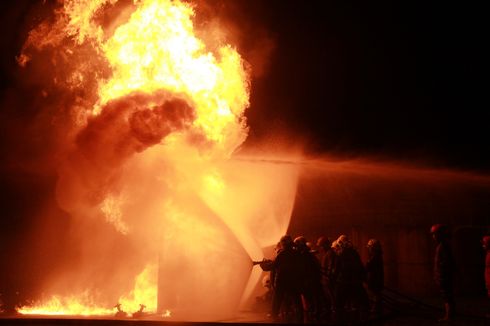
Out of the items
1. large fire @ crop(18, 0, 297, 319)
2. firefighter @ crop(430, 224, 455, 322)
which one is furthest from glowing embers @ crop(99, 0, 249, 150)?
firefighter @ crop(430, 224, 455, 322)

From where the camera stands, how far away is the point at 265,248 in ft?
40.5

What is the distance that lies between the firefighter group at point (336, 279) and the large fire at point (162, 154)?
167 centimetres

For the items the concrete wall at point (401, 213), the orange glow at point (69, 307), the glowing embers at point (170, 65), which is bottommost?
the orange glow at point (69, 307)

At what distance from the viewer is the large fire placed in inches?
440

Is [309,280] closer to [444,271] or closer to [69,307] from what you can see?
[444,271]

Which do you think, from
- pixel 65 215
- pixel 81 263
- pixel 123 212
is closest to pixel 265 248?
pixel 123 212

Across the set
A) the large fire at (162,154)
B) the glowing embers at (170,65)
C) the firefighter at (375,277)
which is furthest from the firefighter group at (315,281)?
the glowing embers at (170,65)

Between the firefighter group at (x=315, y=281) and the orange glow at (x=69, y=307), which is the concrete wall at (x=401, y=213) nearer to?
the firefighter group at (x=315, y=281)

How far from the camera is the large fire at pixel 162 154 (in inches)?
440

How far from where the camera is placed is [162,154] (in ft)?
40.3

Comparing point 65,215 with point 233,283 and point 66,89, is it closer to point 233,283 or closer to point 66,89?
point 66,89

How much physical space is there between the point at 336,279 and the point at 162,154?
552cm

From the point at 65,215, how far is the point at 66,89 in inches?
232

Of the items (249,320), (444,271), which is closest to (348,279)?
(444,271)
